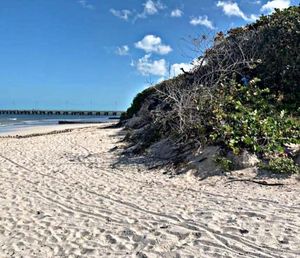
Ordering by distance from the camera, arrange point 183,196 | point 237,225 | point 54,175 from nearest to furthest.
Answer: point 237,225 → point 183,196 → point 54,175

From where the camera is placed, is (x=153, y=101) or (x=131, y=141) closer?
(x=131, y=141)

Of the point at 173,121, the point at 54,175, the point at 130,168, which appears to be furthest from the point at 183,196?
the point at 173,121

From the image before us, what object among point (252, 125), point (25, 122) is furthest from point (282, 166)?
point (25, 122)

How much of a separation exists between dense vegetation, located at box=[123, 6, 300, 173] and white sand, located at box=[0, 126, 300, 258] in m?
1.62

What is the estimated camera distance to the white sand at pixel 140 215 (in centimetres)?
507

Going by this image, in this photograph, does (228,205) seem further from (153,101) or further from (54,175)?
(153,101)

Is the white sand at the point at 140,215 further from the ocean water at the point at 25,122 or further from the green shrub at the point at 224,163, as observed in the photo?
the ocean water at the point at 25,122

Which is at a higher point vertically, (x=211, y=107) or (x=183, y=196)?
(x=211, y=107)

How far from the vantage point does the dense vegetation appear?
988 centimetres

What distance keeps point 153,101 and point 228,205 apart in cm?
1403

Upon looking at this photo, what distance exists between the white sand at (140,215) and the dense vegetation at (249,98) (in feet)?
5.32

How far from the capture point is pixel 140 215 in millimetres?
6410

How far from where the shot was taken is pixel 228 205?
6719 millimetres

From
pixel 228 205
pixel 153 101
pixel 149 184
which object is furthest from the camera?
pixel 153 101
